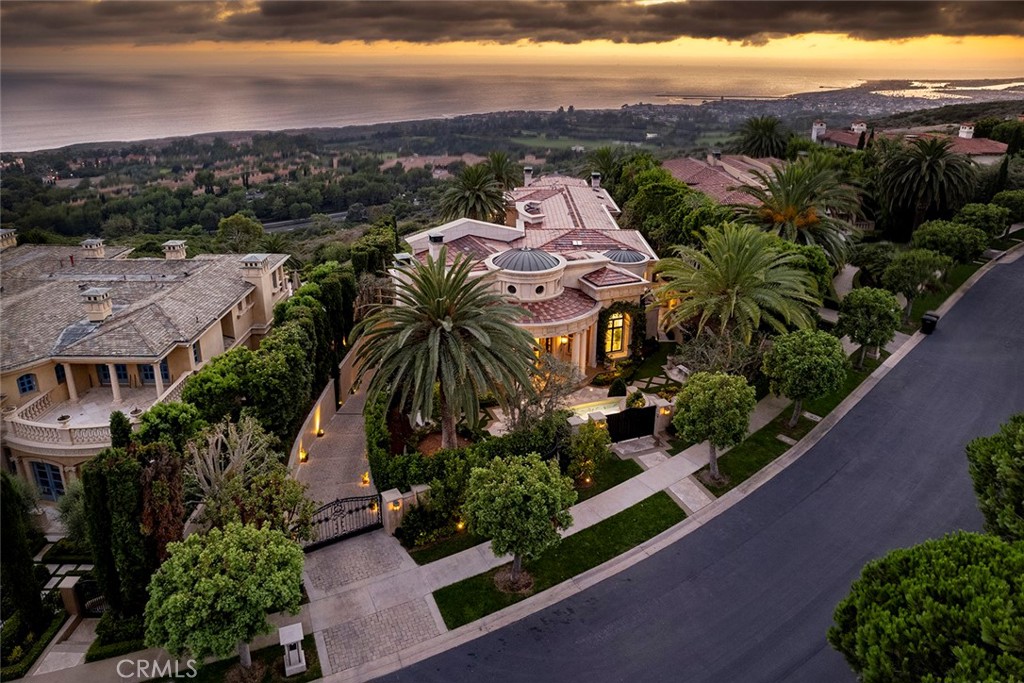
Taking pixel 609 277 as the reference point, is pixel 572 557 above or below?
below

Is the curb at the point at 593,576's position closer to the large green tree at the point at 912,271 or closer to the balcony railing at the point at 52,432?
the large green tree at the point at 912,271

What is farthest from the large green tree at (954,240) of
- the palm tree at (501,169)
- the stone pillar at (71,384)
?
the stone pillar at (71,384)

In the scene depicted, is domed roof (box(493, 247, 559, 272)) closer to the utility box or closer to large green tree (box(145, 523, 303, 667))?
large green tree (box(145, 523, 303, 667))

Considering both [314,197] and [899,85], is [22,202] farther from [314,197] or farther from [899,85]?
[899,85]

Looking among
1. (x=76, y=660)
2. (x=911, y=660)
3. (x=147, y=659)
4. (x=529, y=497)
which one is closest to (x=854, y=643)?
(x=911, y=660)

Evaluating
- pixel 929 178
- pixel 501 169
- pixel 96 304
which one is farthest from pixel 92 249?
pixel 929 178

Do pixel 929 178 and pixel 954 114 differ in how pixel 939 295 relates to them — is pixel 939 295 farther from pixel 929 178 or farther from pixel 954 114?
pixel 954 114

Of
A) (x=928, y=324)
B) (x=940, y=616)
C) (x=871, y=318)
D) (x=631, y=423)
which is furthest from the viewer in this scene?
(x=928, y=324)
